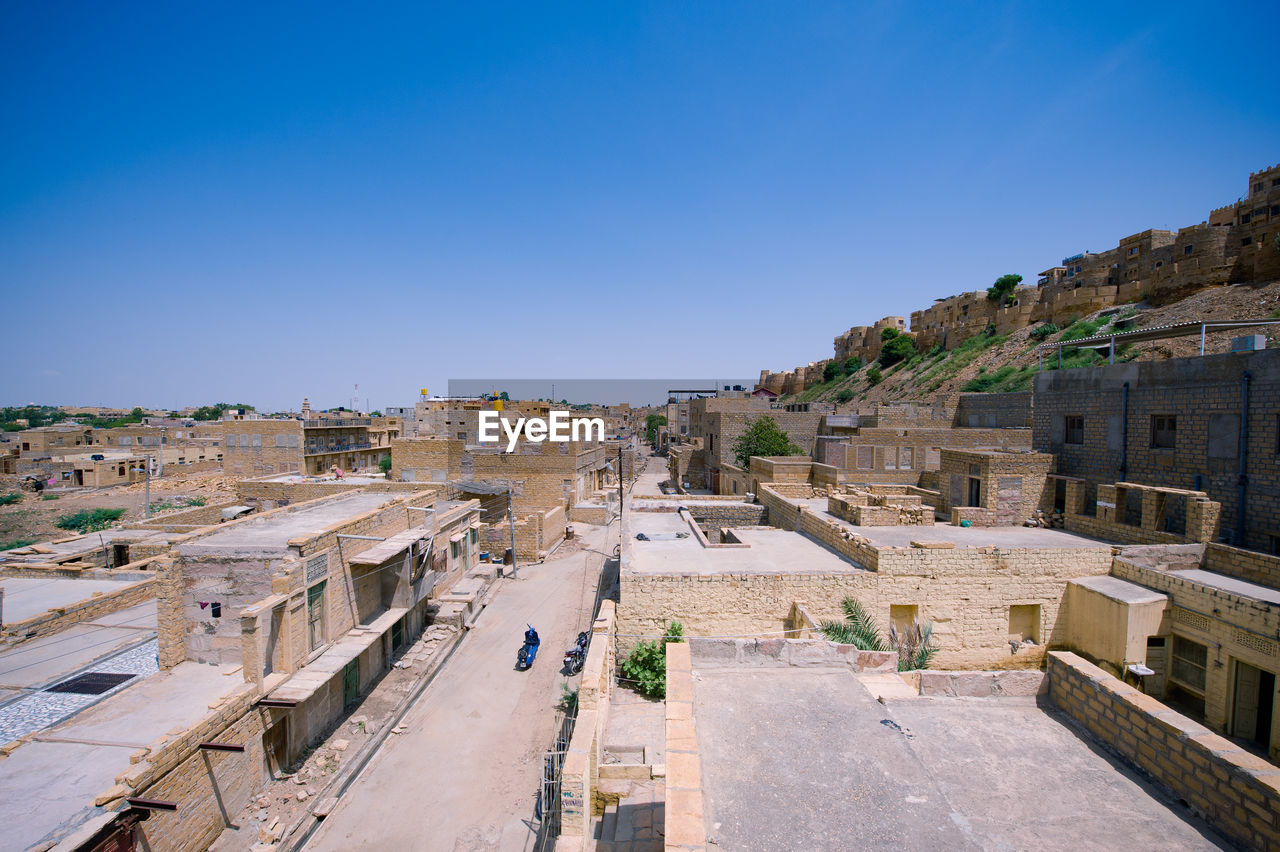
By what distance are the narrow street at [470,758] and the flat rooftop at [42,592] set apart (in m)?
9.26

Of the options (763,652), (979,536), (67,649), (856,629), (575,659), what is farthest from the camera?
(575,659)

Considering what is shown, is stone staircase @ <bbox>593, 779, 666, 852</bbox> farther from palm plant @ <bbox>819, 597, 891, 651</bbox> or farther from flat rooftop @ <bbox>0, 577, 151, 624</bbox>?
flat rooftop @ <bbox>0, 577, 151, 624</bbox>

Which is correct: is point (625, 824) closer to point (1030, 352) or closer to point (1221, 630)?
point (1221, 630)

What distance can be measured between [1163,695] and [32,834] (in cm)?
1834

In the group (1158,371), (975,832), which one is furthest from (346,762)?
(1158,371)

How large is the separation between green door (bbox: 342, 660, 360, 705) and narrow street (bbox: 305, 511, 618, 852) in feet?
4.92

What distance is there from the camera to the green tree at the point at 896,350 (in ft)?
212

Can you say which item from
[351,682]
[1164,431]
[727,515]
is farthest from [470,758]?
[1164,431]

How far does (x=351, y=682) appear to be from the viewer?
41.8ft

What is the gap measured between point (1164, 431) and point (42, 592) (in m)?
29.8

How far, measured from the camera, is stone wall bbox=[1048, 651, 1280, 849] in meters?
3.89

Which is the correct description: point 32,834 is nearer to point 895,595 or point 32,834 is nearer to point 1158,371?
point 895,595
